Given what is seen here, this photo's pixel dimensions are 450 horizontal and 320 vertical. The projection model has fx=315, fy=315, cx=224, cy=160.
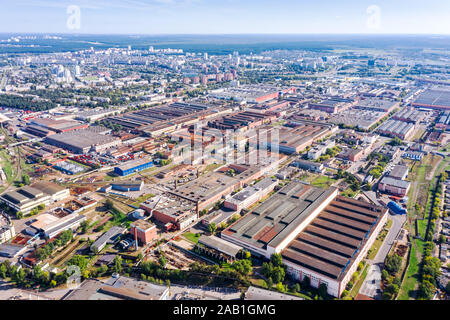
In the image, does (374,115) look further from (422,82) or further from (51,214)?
(51,214)

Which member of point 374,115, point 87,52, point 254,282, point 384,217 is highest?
point 87,52

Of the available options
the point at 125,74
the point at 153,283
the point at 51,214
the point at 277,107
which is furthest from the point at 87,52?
the point at 153,283

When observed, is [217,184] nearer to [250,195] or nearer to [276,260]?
[250,195]

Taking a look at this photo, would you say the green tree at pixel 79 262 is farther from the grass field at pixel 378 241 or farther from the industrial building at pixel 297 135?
the industrial building at pixel 297 135

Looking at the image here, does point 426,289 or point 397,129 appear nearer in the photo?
point 426,289

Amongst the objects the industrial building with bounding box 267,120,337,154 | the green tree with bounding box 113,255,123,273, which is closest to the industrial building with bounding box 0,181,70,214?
the green tree with bounding box 113,255,123,273

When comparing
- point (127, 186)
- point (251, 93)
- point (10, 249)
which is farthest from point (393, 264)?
point (251, 93)
